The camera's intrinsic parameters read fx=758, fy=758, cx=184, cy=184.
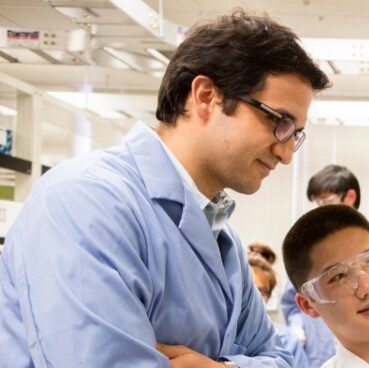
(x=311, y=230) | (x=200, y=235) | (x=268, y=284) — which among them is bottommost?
(x=268, y=284)

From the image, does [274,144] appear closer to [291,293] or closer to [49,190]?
[49,190]

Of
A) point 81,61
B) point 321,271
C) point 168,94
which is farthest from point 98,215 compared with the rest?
point 81,61

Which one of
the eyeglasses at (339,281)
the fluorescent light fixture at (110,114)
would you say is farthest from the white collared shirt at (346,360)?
the fluorescent light fixture at (110,114)

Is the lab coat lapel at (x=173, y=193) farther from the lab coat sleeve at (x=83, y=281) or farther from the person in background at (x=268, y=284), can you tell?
the person in background at (x=268, y=284)

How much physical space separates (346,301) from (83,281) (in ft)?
2.44

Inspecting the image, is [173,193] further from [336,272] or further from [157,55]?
[157,55]

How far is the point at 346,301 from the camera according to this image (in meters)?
1.60

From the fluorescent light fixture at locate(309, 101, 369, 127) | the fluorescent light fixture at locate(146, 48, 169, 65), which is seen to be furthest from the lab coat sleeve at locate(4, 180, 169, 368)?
the fluorescent light fixture at locate(309, 101, 369, 127)

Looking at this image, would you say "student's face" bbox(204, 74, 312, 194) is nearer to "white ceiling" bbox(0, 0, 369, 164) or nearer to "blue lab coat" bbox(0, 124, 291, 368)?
"blue lab coat" bbox(0, 124, 291, 368)

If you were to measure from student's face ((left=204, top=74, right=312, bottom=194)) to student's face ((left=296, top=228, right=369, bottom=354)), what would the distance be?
493 millimetres

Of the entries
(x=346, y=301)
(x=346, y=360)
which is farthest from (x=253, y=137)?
(x=346, y=360)

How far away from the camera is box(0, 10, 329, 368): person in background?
3.46 ft

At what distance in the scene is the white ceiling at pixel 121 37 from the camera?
3230 millimetres

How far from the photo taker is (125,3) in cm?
297
